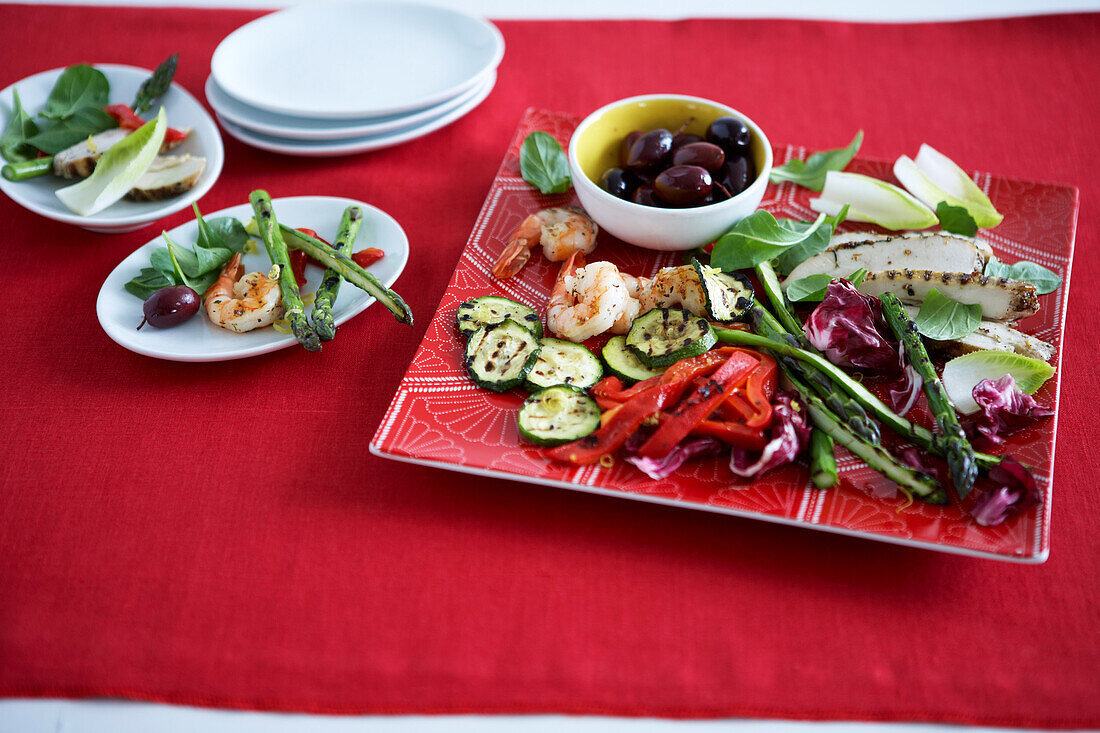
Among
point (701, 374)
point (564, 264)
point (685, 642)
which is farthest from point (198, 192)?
point (685, 642)

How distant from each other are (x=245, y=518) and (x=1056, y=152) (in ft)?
11.9

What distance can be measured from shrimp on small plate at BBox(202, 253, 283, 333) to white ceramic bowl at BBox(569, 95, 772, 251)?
3.57 feet

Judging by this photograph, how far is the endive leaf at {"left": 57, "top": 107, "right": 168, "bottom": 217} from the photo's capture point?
2.99 meters

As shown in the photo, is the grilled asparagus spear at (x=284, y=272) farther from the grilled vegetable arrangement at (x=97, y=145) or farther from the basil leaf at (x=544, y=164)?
the basil leaf at (x=544, y=164)

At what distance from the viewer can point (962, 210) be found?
113 inches

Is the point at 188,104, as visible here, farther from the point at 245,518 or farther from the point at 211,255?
the point at 245,518

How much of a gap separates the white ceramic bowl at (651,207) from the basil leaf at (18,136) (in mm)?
2144

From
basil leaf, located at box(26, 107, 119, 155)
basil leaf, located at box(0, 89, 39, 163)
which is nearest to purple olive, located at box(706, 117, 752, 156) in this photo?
basil leaf, located at box(26, 107, 119, 155)

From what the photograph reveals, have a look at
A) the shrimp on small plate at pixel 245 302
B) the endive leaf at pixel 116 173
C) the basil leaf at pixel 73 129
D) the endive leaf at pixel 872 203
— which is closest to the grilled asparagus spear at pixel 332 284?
the shrimp on small plate at pixel 245 302

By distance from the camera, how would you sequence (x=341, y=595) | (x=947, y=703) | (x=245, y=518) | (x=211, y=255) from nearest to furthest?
1. (x=947, y=703)
2. (x=341, y=595)
3. (x=245, y=518)
4. (x=211, y=255)

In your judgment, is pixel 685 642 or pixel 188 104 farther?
pixel 188 104

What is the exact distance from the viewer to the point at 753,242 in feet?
8.74

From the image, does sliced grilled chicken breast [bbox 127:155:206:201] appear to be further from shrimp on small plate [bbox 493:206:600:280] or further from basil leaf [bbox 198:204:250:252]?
shrimp on small plate [bbox 493:206:600:280]

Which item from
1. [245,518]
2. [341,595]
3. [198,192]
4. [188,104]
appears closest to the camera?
[341,595]
